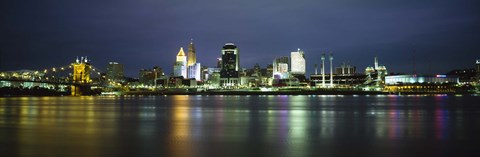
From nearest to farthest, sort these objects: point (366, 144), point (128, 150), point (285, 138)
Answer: point (128, 150), point (366, 144), point (285, 138)

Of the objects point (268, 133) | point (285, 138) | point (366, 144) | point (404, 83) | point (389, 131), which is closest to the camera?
point (366, 144)

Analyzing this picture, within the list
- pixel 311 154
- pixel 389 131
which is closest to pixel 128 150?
pixel 311 154

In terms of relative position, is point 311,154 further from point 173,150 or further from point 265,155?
point 173,150

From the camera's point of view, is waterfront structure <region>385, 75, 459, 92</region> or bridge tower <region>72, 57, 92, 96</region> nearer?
bridge tower <region>72, 57, 92, 96</region>

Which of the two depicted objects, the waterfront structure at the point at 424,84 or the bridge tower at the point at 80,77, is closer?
the bridge tower at the point at 80,77

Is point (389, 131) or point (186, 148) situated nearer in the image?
point (186, 148)

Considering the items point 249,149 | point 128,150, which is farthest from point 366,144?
point 128,150

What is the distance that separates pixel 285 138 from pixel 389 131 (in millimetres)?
5591

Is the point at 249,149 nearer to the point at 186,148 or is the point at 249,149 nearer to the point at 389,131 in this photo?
the point at 186,148

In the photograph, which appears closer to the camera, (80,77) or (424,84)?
(80,77)

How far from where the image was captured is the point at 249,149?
1362 centimetres

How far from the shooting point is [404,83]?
474 ft

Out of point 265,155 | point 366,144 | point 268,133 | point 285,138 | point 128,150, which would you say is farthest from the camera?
point 268,133

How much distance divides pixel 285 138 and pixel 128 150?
19.2 ft
